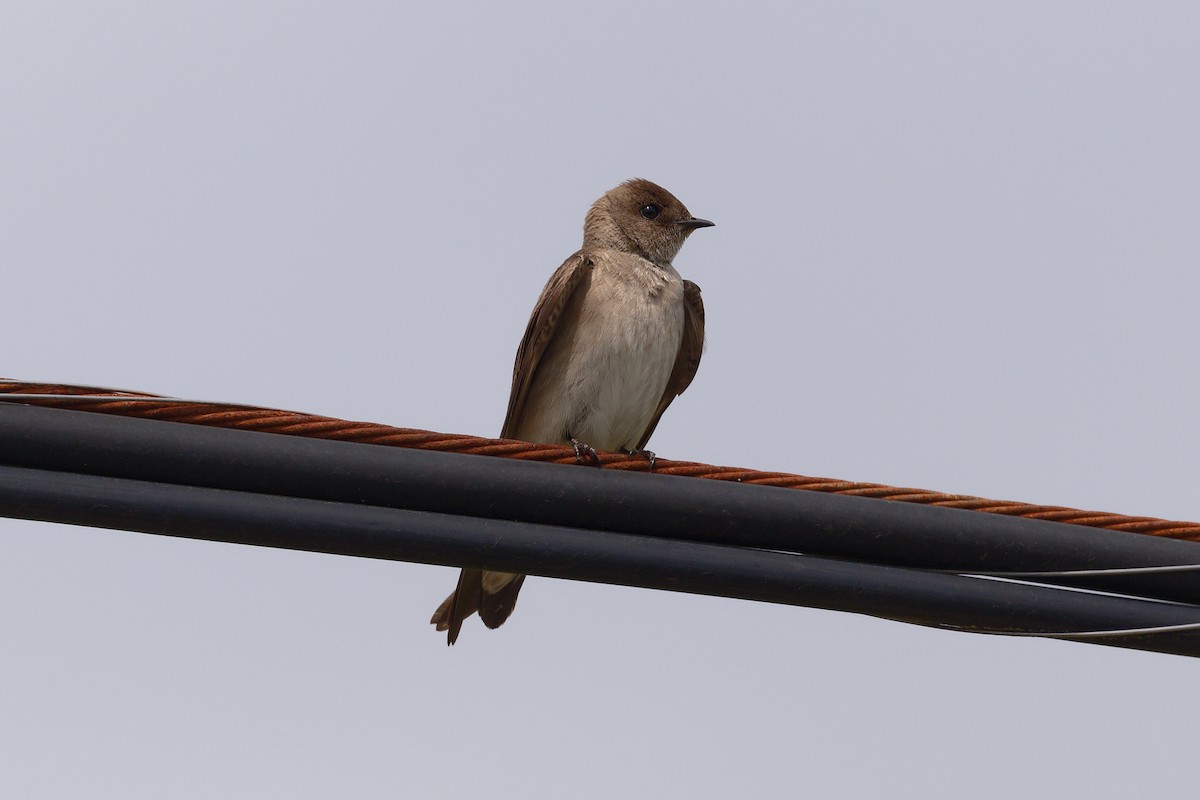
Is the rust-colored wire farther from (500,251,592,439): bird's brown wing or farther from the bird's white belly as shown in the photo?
(500,251,592,439): bird's brown wing

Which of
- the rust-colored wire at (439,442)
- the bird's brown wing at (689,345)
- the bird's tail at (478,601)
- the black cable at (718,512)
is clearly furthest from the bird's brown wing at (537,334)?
the black cable at (718,512)

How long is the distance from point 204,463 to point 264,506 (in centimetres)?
20

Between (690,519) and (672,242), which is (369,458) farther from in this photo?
(672,242)

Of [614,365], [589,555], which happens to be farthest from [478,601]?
[589,555]

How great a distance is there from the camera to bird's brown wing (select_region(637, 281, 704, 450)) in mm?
8445

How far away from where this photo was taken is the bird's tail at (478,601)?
22.3 ft

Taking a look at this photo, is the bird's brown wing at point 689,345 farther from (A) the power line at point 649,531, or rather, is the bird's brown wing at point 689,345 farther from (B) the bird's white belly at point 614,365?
(A) the power line at point 649,531

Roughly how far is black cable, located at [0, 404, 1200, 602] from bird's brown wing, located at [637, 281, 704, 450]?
3.85m

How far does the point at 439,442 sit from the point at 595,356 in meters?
3.32

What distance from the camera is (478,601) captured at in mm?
7012

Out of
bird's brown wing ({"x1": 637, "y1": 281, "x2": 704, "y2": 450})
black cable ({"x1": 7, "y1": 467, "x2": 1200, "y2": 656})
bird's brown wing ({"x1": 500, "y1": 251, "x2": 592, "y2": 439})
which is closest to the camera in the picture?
black cable ({"x1": 7, "y1": 467, "x2": 1200, "y2": 656})

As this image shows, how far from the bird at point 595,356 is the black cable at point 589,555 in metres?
2.90

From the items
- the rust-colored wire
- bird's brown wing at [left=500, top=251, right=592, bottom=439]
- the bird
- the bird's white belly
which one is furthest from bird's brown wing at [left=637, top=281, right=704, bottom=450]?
the rust-colored wire

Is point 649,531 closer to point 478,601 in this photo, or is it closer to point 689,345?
point 478,601
